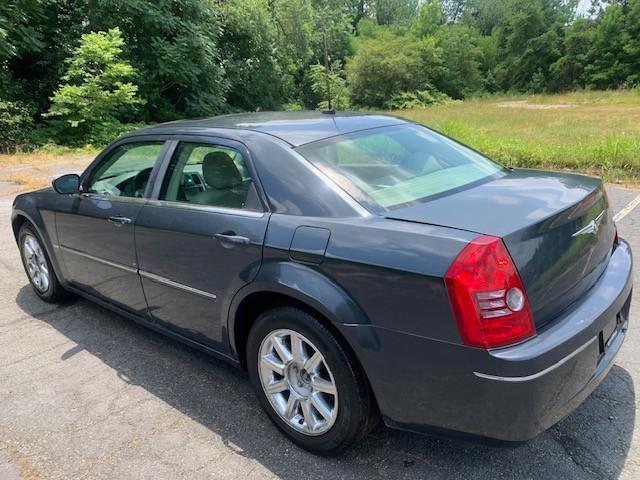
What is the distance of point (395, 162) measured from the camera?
2938mm

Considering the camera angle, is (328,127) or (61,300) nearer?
(328,127)

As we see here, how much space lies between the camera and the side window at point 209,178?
2.86 meters

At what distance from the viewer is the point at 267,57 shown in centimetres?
3391

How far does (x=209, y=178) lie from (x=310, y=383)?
135 centimetres

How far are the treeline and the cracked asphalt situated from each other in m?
17.1

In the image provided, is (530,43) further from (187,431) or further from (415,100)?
(187,431)

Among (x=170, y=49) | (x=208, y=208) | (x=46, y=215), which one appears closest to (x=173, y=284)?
(x=208, y=208)

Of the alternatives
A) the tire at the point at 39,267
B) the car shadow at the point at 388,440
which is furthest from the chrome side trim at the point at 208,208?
the tire at the point at 39,267

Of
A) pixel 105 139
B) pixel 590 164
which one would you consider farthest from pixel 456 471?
pixel 105 139

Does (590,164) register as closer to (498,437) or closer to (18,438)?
(498,437)

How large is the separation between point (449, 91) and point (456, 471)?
63873mm

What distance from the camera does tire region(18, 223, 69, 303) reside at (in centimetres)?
444

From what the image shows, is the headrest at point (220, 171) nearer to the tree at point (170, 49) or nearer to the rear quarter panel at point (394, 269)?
the rear quarter panel at point (394, 269)

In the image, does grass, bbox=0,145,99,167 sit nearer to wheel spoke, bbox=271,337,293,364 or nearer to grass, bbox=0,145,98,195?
grass, bbox=0,145,98,195
